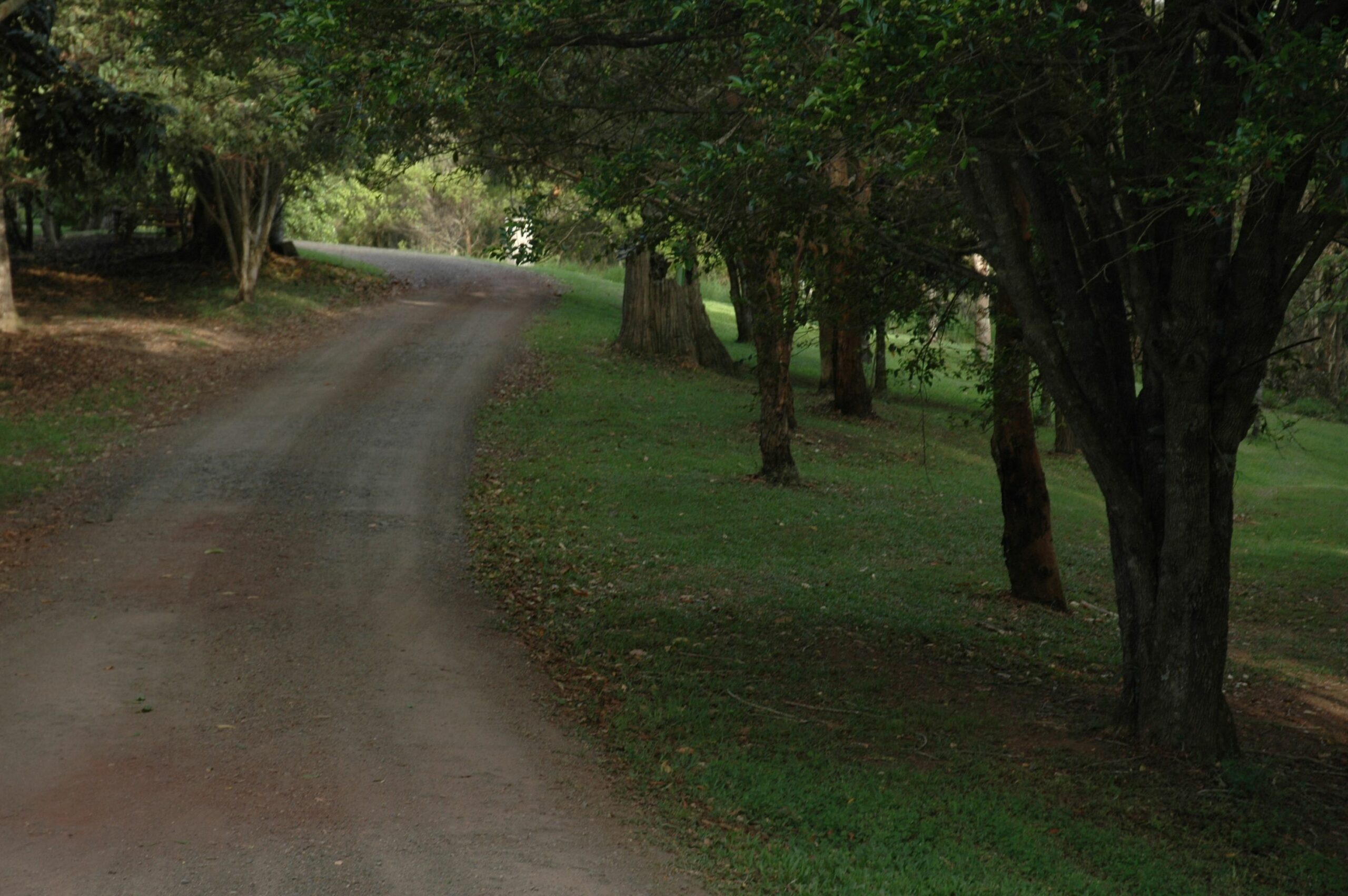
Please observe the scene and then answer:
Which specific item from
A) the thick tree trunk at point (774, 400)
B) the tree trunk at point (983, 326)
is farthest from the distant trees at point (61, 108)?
the tree trunk at point (983, 326)

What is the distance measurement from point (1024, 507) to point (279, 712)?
7889mm

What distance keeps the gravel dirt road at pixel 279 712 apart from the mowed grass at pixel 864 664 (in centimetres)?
59

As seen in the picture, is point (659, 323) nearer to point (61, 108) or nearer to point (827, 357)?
point (827, 357)

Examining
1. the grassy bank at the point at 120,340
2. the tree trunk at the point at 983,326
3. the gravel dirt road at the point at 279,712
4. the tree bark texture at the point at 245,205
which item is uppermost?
the tree bark texture at the point at 245,205

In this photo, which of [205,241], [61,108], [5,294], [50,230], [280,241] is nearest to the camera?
[61,108]

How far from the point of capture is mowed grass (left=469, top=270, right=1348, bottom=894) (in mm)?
6219

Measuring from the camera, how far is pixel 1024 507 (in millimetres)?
12344

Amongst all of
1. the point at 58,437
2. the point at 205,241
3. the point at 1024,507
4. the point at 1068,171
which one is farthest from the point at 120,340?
the point at 1068,171

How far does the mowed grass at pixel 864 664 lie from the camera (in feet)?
20.4

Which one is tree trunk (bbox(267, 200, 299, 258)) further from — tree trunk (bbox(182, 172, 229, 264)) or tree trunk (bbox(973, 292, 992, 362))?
Result: tree trunk (bbox(973, 292, 992, 362))

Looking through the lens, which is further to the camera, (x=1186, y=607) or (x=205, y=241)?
(x=205, y=241)

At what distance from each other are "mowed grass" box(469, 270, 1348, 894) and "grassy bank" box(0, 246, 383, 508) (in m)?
5.51

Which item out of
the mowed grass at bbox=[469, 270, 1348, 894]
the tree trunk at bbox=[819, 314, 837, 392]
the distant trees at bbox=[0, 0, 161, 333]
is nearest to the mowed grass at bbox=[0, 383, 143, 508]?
the distant trees at bbox=[0, 0, 161, 333]

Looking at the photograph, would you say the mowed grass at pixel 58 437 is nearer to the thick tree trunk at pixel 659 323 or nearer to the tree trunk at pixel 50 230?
the thick tree trunk at pixel 659 323
